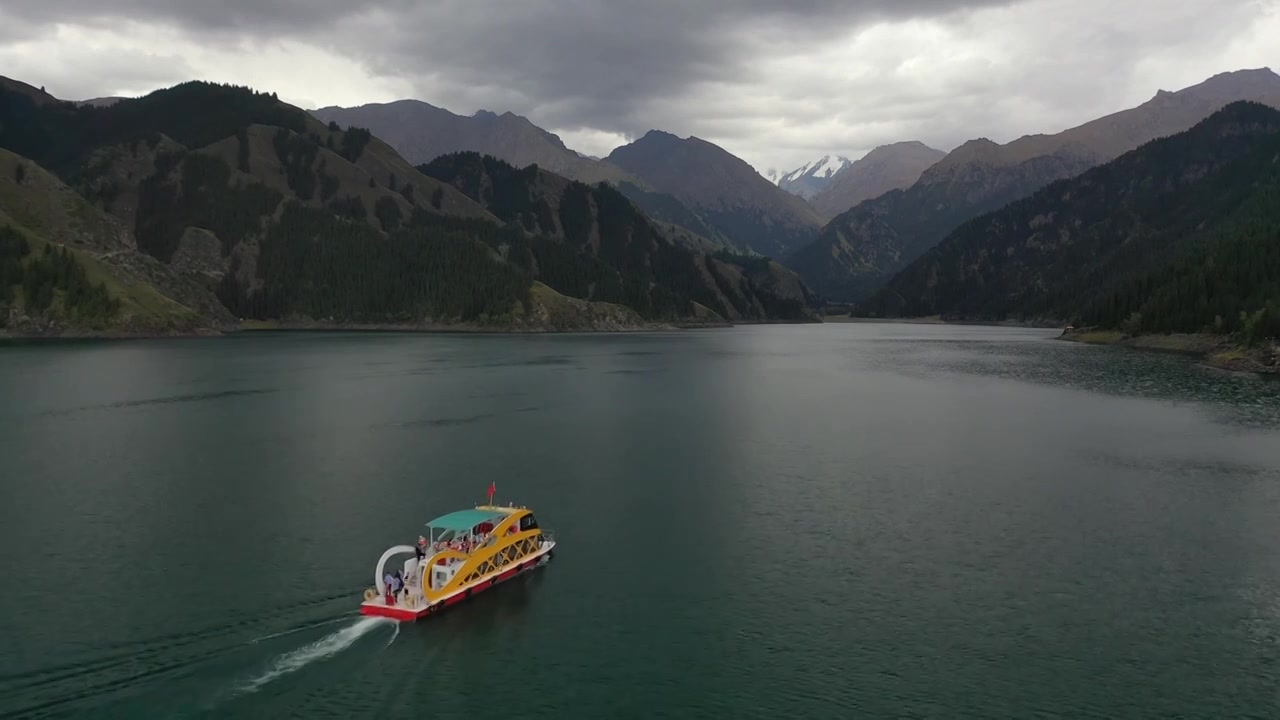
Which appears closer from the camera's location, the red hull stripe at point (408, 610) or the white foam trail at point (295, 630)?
the white foam trail at point (295, 630)

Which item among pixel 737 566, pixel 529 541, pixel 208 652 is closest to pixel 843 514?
pixel 737 566

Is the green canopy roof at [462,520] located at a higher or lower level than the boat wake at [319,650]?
higher

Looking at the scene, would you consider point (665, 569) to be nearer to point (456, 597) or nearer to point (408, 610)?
point (456, 597)

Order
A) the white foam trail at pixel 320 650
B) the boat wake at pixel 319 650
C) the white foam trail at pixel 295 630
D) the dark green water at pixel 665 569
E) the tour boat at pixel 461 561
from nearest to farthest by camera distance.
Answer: the dark green water at pixel 665 569
the boat wake at pixel 319 650
the white foam trail at pixel 320 650
the white foam trail at pixel 295 630
the tour boat at pixel 461 561

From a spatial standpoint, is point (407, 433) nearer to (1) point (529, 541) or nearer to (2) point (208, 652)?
(1) point (529, 541)

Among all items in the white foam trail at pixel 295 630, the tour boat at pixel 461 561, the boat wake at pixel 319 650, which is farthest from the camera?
the tour boat at pixel 461 561

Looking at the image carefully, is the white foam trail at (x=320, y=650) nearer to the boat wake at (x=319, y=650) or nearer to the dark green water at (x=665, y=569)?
the boat wake at (x=319, y=650)

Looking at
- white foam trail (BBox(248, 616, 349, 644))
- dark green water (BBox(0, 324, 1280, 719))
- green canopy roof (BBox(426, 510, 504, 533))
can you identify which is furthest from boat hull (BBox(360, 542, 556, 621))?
green canopy roof (BBox(426, 510, 504, 533))

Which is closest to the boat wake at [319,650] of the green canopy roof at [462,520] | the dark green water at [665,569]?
the dark green water at [665,569]
